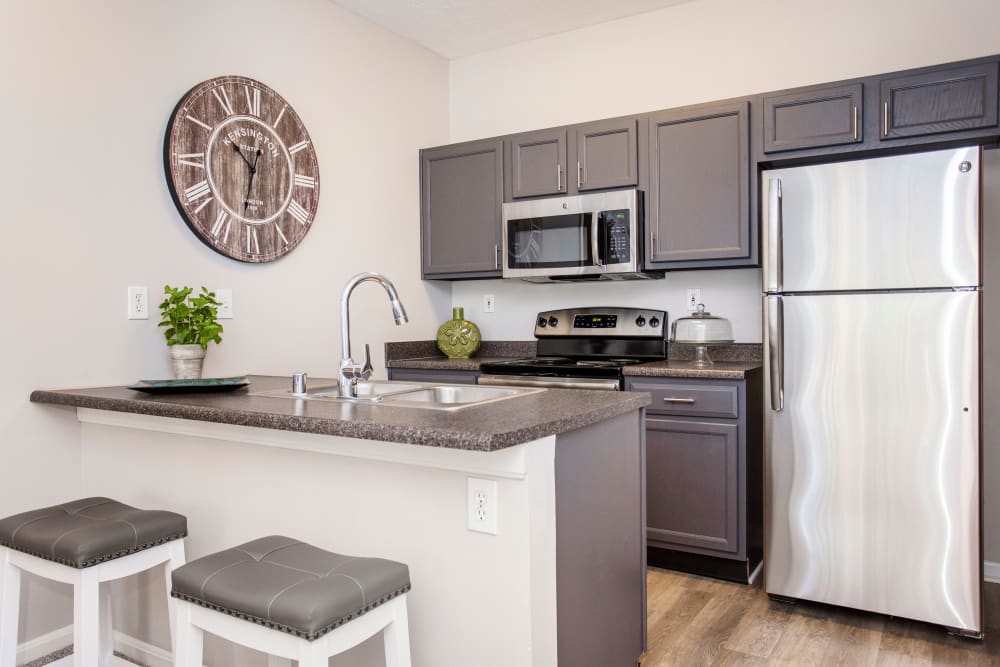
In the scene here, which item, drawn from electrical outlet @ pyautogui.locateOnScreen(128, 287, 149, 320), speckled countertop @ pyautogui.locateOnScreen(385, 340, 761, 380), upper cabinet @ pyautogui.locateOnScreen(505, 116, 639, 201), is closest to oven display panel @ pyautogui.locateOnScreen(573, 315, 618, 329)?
speckled countertop @ pyautogui.locateOnScreen(385, 340, 761, 380)

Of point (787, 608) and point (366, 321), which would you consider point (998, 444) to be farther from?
point (366, 321)

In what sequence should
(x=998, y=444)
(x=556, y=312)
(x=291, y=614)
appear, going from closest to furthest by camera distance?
(x=291, y=614) < (x=998, y=444) < (x=556, y=312)

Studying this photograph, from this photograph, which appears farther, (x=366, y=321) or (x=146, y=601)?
(x=366, y=321)

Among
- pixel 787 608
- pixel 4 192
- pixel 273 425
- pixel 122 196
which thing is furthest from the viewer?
pixel 787 608

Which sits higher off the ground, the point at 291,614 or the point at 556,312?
the point at 556,312

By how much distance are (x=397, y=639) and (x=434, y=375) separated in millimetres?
2225

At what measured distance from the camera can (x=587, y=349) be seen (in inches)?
145

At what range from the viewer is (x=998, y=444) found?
2838 mm

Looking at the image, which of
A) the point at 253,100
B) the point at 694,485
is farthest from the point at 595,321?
the point at 253,100

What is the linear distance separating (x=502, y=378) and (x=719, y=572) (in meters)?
1.28

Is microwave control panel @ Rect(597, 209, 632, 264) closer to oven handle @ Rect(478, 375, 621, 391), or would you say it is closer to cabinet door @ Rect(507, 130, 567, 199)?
cabinet door @ Rect(507, 130, 567, 199)

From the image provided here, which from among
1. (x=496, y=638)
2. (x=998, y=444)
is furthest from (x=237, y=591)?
(x=998, y=444)

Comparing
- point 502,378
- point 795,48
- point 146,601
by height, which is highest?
point 795,48

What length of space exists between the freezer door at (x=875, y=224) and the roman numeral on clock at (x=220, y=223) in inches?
83.2
